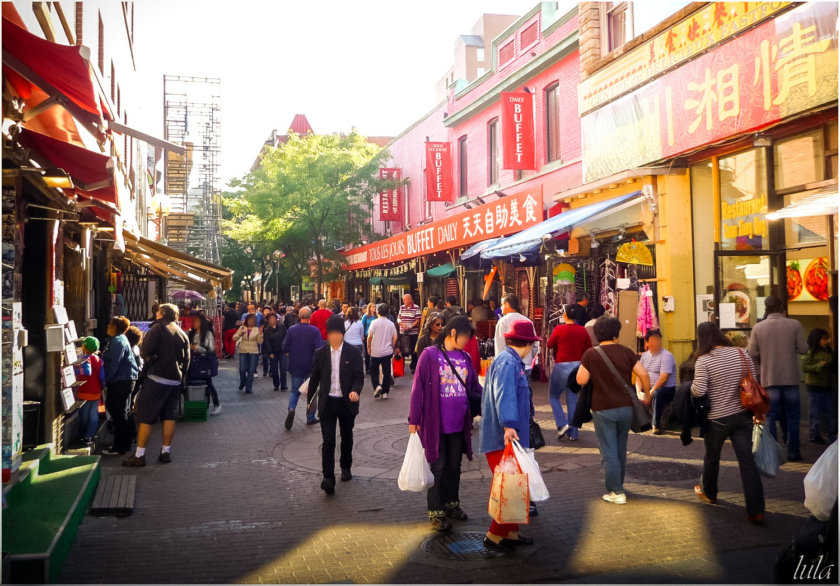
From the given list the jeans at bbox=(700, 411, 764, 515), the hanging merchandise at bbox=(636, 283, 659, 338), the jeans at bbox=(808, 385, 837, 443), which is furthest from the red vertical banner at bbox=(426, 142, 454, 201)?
the jeans at bbox=(700, 411, 764, 515)

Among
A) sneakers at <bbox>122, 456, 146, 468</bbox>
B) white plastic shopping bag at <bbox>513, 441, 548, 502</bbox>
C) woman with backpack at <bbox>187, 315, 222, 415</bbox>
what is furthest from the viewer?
woman with backpack at <bbox>187, 315, 222, 415</bbox>

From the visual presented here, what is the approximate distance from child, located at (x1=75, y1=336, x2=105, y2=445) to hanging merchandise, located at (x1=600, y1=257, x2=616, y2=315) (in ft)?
26.6

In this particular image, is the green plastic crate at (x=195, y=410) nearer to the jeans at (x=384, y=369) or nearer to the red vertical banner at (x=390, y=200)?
the jeans at (x=384, y=369)

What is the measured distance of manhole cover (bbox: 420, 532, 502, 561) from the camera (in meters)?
5.12

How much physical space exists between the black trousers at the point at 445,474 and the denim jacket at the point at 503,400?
0.37m

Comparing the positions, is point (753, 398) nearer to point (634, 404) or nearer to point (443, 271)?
point (634, 404)

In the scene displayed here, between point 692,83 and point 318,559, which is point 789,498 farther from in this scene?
point 692,83

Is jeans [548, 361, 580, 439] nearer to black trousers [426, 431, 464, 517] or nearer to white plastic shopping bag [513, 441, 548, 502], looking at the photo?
black trousers [426, 431, 464, 517]

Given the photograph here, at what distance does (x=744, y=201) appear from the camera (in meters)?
10.4

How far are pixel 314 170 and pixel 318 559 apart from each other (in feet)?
80.8

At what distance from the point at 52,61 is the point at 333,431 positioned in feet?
13.6

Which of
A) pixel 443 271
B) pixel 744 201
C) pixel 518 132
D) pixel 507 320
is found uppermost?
pixel 518 132


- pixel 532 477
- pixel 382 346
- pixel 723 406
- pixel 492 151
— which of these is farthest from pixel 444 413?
pixel 492 151

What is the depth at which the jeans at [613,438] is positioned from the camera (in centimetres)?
633
